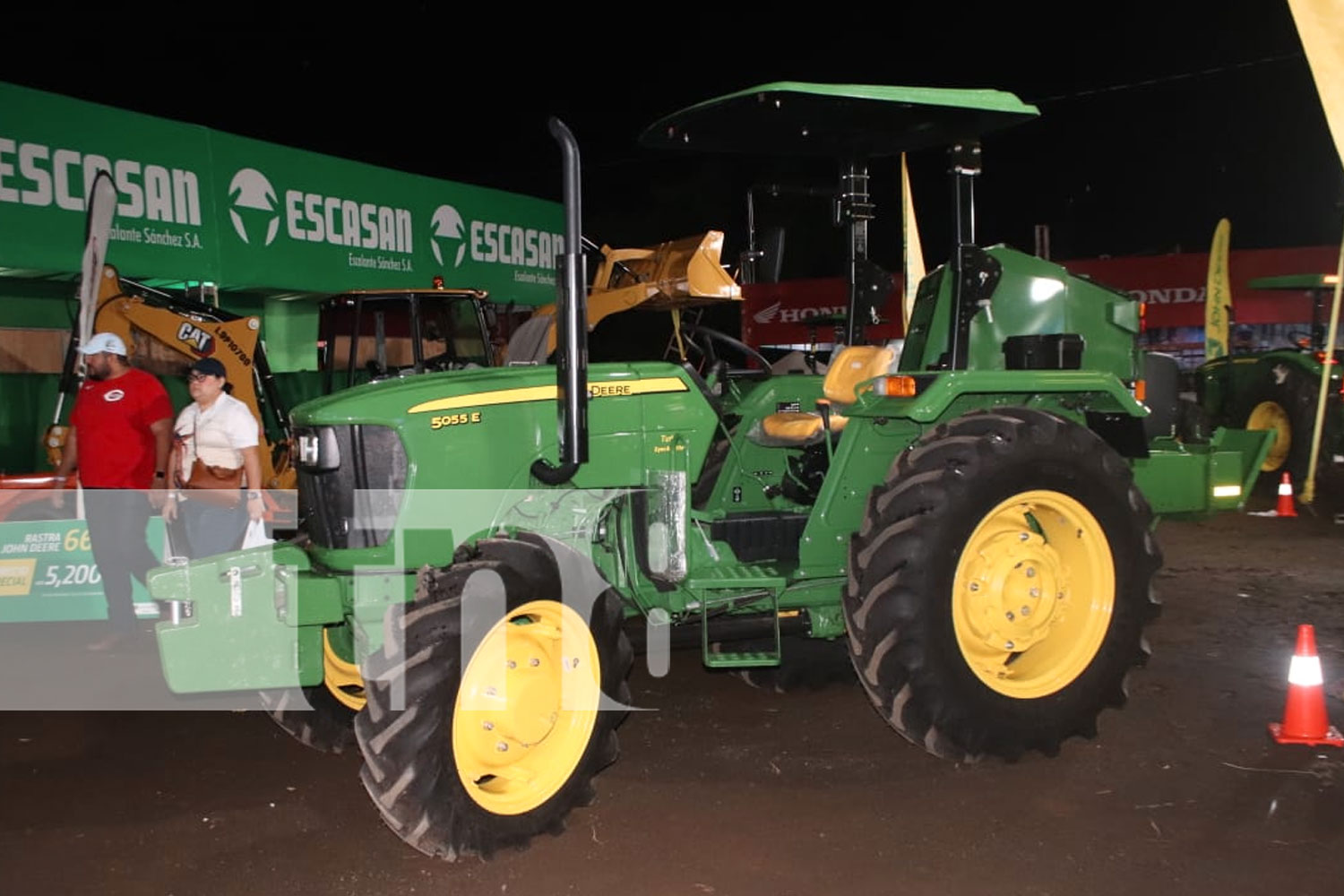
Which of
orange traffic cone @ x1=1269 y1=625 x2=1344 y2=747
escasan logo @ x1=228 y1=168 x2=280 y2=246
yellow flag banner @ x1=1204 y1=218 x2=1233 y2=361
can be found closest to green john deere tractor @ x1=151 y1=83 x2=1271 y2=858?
orange traffic cone @ x1=1269 y1=625 x2=1344 y2=747

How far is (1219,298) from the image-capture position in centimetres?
1495

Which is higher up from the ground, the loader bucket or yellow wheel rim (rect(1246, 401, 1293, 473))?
the loader bucket

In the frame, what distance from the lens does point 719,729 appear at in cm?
516

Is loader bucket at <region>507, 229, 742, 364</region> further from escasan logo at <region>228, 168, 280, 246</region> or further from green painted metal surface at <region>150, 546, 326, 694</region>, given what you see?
escasan logo at <region>228, 168, 280, 246</region>

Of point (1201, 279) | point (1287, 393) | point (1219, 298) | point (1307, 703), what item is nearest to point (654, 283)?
point (1307, 703)

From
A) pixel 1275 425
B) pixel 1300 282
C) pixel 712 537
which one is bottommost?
pixel 712 537

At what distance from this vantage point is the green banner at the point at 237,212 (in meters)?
9.89

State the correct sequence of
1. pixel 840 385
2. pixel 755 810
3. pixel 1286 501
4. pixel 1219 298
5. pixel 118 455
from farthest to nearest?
pixel 1219 298, pixel 1286 501, pixel 118 455, pixel 840 385, pixel 755 810

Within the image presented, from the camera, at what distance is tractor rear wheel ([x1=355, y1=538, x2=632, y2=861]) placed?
351cm

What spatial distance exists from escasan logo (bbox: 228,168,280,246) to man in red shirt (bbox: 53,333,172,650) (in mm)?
5405

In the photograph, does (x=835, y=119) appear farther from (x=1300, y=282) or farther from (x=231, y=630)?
(x=1300, y=282)

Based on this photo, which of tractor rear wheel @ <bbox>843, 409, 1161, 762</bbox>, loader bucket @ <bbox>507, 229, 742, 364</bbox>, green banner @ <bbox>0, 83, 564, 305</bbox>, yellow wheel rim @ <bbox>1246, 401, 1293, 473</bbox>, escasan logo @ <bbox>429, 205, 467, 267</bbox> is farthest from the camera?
escasan logo @ <bbox>429, 205, 467, 267</bbox>

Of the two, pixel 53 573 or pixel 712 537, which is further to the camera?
Answer: pixel 53 573

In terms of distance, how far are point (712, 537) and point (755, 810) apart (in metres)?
1.14
